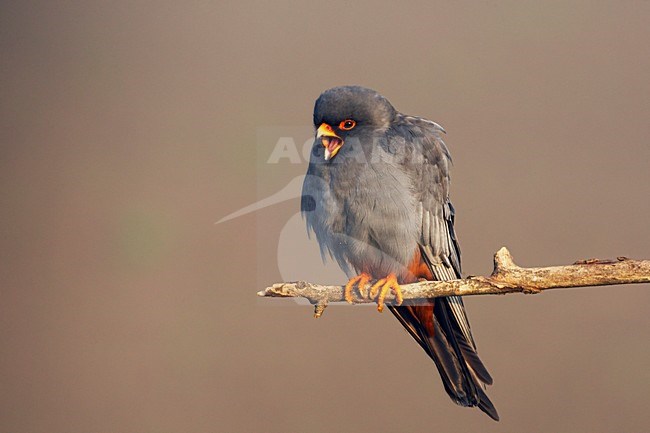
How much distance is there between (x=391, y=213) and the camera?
8.29 feet

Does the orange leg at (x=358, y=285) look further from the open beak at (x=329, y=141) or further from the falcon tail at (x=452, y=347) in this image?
the open beak at (x=329, y=141)

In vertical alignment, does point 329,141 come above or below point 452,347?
above

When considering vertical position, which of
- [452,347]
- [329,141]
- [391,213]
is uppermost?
[329,141]

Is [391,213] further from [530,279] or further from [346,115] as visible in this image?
[530,279]

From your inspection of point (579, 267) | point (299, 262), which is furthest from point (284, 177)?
point (579, 267)

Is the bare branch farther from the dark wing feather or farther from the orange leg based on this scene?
the dark wing feather

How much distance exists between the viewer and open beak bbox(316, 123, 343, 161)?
8.19ft

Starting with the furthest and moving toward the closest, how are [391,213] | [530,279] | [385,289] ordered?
[391,213]
[385,289]
[530,279]

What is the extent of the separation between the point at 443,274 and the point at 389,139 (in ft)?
1.74

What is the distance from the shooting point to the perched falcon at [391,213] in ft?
8.20

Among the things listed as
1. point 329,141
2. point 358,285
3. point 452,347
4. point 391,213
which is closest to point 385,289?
point 358,285

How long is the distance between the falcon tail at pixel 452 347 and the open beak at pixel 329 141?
0.64 metres

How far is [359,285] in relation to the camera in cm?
251

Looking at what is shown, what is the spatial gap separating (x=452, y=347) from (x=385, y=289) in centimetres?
39
